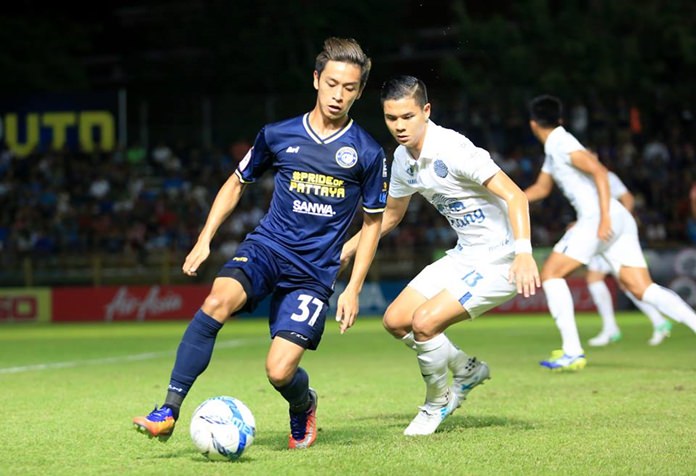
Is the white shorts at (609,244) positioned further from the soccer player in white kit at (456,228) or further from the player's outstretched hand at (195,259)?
the player's outstretched hand at (195,259)

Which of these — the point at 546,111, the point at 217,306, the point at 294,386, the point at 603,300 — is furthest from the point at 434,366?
the point at 603,300

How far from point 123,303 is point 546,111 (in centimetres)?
1384

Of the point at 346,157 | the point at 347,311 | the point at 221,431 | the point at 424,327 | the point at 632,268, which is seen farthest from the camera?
the point at 632,268

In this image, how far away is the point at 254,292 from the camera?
20.3ft

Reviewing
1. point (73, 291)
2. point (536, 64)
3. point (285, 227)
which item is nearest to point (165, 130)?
point (73, 291)

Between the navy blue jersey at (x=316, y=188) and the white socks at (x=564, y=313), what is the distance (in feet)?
15.5

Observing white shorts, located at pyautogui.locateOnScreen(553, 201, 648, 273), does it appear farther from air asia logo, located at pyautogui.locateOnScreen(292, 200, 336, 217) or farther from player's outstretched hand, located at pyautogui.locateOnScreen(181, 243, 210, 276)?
player's outstretched hand, located at pyautogui.locateOnScreen(181, 243, 210, 276)

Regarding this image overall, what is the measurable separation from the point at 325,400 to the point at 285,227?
2.72 metres

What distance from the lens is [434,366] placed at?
7.09 m

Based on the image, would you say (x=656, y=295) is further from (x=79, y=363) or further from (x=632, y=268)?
(x=79, y=363)

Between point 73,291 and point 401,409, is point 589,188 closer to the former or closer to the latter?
point 401,409

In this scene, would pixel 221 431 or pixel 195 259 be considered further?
pixel 195 259

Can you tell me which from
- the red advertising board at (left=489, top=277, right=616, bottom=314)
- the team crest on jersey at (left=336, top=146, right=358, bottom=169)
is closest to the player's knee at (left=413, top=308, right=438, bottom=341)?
the team crest on jersey at (left=336, top=146, right=358, bottom=169)

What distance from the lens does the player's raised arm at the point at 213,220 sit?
6199mm
